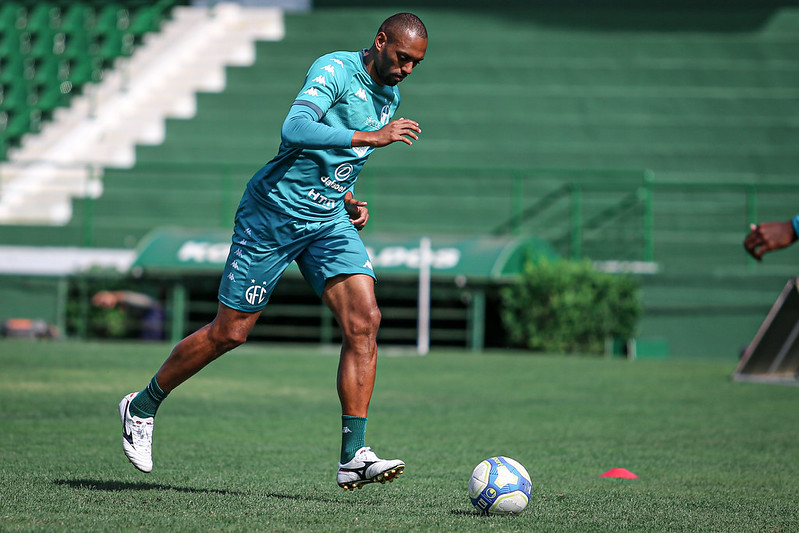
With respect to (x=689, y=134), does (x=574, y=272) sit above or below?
below

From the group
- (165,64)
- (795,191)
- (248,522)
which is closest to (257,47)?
(165,64)

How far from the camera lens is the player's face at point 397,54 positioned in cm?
508

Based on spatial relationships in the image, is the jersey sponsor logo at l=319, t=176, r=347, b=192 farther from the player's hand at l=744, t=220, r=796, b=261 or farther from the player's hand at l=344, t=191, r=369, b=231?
the player's hand at l=744, t=220, r=796, b=261

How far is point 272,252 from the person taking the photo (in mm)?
5246

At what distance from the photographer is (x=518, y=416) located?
28.7ft

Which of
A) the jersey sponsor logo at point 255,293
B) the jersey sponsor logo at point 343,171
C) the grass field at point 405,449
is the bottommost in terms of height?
the grass field at point 405,449

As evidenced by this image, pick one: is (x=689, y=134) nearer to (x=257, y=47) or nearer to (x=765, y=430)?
(x=257, y=47)

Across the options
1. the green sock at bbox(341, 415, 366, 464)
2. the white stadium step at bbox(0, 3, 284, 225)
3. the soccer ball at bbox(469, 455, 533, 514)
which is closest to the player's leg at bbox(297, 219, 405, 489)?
the green sock at bbox(341, 415, 366, 464)

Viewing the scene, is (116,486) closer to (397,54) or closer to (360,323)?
(360,323)

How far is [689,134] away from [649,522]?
1727 cm

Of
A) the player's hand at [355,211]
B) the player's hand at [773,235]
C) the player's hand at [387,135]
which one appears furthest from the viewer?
the player's hand at [773,235]

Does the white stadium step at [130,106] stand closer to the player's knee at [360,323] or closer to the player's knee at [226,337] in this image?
the player's knee at [226,337]

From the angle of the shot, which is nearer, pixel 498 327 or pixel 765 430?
pixel 765 430

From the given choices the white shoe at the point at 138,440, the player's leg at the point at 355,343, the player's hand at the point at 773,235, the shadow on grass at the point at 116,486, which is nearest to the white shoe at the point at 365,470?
the player's leg at the point at 355,343
